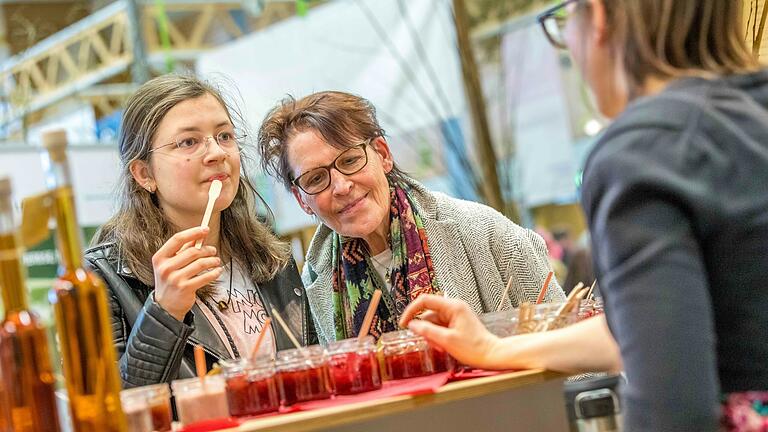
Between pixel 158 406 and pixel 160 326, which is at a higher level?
pixel 160 326

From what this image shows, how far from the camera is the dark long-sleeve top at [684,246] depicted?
1122mm

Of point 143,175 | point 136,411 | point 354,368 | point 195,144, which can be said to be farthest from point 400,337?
point 143,175

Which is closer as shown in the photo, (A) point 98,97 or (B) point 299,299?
(B) point 299,299

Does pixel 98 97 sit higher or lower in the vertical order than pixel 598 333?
higher

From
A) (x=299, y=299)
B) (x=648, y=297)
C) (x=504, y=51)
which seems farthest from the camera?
(x=504, y=51)

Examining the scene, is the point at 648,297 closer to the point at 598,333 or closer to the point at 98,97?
the point at 598,333

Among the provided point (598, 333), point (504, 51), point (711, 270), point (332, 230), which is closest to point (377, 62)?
point (504, 51)

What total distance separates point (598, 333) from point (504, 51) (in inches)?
226

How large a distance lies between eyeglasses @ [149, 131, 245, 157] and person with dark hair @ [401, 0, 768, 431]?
148 centimetres

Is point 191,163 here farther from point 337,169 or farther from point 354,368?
point 354,368

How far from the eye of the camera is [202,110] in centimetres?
270

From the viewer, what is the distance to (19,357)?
1.39 metres

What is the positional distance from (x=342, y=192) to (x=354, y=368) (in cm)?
92

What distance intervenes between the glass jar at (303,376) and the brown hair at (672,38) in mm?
759
